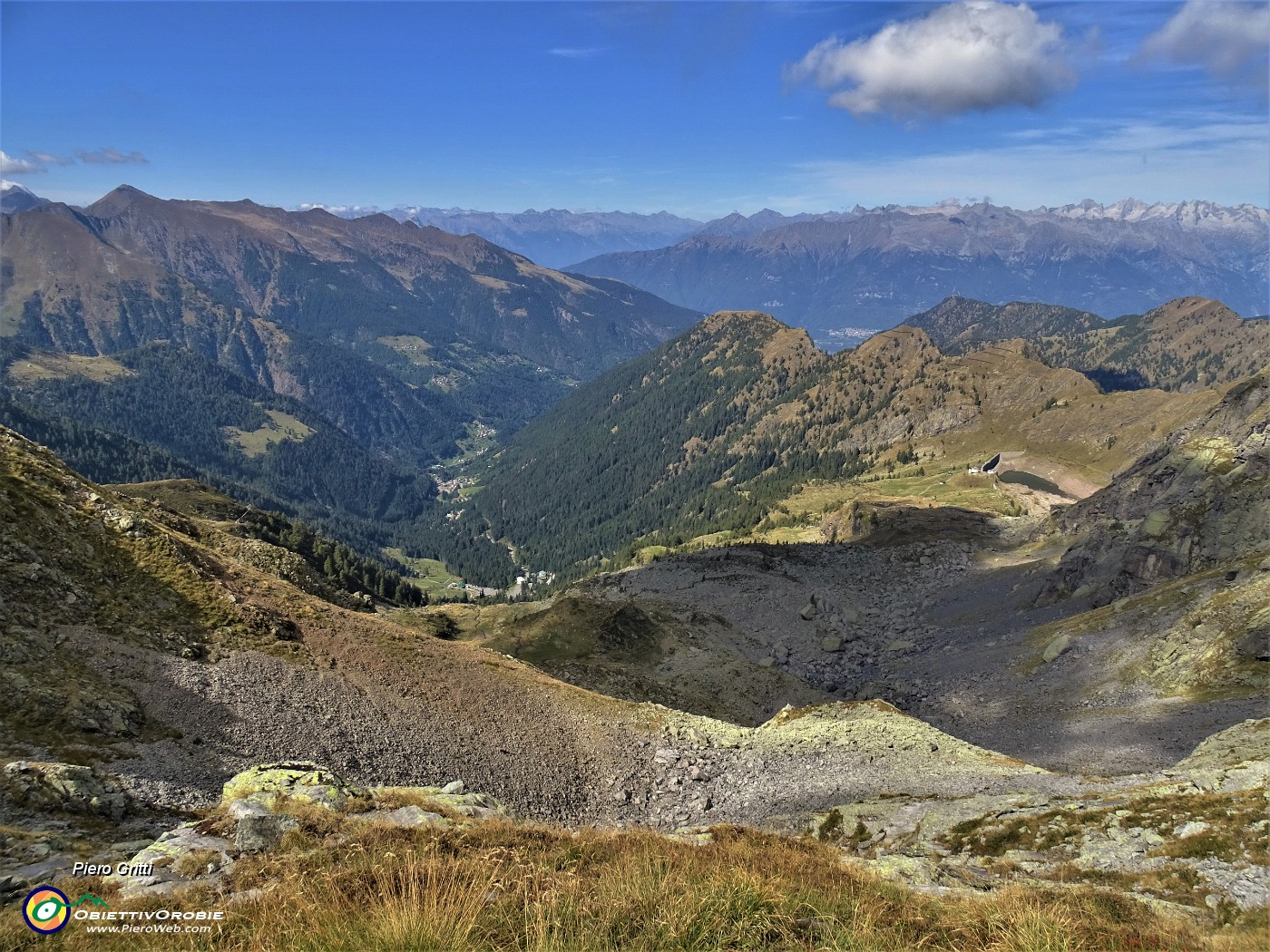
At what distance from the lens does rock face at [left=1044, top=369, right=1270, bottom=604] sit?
210 ft

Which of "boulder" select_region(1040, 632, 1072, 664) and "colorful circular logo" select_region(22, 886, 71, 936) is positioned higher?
"colorful circular logo" select_region(22, 886, 71, 936)

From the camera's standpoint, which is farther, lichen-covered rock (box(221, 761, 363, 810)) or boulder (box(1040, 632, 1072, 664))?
boulder (box(1040, 632, 1072, 664))

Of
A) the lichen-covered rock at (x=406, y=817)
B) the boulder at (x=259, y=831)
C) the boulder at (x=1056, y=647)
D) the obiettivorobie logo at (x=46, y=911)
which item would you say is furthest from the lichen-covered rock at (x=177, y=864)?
the boulder at (x=1056, y=647)

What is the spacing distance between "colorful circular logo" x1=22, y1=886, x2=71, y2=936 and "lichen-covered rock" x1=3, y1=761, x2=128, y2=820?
10100 mm

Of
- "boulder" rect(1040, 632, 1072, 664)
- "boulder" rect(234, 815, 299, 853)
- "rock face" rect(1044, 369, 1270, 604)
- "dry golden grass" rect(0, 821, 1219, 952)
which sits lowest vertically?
"boulder" rect(1040, 632, 1072, 664)

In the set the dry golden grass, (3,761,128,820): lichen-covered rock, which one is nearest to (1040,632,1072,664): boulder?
the dry golden grass

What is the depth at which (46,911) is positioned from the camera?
35.2ft

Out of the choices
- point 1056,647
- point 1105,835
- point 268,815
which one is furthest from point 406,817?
point 1056,647

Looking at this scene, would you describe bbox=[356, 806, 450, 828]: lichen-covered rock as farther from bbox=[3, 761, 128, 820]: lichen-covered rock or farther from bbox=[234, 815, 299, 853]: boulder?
bbox=[3, 761, 128, 820]: lichen-covered rock

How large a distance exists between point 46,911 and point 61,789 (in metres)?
11.7

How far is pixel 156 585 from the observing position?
3359 centimetres

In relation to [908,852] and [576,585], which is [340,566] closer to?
[576,585]

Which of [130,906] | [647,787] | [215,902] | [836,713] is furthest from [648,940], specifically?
[836,713]

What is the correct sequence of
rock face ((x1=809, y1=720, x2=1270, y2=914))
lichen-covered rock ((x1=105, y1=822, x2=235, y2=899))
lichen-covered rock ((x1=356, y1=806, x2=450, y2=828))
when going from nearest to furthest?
1. lichen-covered rock ((x1=105, y1=822, x2=235, y2=899))
2. rock face ((x1=809, y1=720, x2=1270, y2=914))
3. lichen-covered rock ((x1=356, y1=806, x2=450, y2=828))
